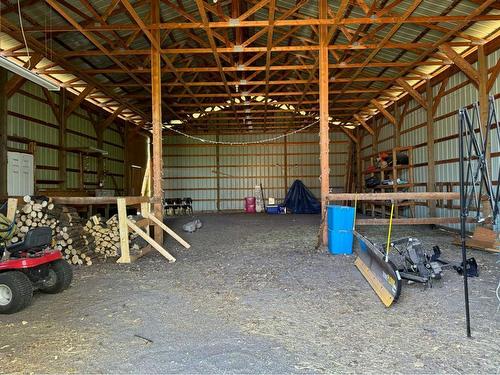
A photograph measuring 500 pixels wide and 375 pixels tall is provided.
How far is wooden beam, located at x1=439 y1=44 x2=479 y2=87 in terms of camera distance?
899 centimetres

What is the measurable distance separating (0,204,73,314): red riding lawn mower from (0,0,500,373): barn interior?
2.5 inches

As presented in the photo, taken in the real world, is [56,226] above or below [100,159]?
below

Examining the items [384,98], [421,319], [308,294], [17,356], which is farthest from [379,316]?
[384,98]

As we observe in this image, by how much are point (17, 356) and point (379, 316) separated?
313 cm

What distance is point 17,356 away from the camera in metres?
2.82

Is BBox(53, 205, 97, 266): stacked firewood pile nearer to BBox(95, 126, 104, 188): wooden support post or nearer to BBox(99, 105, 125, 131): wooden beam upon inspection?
BBox(95, 126, 104, 188): wooden support post

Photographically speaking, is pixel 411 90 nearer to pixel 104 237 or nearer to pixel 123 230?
pixel 123 230

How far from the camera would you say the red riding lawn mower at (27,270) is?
3.87 meters

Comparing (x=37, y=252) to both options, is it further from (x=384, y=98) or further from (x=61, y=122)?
(x=384, y=98)

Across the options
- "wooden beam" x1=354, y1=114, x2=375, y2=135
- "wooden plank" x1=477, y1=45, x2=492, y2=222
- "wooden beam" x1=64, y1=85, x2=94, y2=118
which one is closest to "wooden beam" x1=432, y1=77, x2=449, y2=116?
"wooden plank" x1=477, y1=45, x2=492, y2=222

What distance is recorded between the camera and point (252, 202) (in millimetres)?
20422

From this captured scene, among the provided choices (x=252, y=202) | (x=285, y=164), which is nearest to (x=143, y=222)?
(x=252, y=202)

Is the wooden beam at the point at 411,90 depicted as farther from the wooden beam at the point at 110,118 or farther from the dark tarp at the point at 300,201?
the wooden beam at the point at 110,118

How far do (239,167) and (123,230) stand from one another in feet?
50.7
